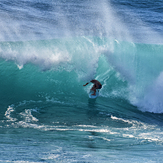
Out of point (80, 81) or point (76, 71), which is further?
point (76, 71)

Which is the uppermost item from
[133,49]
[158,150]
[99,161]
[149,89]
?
[133,49]

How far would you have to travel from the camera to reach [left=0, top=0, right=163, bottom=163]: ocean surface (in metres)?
5.12

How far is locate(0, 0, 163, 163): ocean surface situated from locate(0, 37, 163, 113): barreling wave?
1.9 inches

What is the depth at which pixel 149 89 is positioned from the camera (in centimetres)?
1228

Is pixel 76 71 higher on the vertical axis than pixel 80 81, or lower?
higher

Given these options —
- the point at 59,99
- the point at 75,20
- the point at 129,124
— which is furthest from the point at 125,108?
the point at 75,20

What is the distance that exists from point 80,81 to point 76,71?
69 cm

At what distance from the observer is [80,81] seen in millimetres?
11688

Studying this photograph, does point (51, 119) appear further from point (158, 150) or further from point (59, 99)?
point (158, 150)

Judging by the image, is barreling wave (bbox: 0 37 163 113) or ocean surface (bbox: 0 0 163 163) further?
barreling wave (bbox: 0 37 163 113)

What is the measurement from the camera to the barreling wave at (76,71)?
35.8 ft

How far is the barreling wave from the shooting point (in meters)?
10.9

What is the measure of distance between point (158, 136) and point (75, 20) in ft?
39.1

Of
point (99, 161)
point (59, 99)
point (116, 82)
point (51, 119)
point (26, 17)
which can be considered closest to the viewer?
point (99, 161)
